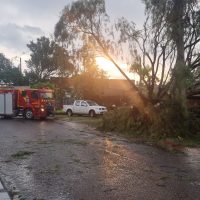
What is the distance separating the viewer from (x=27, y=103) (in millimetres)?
38250

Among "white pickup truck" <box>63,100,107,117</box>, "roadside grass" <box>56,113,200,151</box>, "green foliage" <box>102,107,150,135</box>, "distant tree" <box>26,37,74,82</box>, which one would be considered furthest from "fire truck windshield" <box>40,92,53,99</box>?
"distant tree" <box>26,37,74,82</box>

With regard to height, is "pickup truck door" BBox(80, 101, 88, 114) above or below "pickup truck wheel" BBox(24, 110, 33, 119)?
above

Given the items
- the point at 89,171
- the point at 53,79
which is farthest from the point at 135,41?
the point at 53,79

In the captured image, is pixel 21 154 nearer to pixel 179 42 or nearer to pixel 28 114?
pixel 179 42

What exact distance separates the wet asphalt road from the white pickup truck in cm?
2107

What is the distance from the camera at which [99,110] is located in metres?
39.8

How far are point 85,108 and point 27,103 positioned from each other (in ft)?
19.1

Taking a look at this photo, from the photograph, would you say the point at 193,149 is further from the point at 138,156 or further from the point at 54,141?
the point at 54,141

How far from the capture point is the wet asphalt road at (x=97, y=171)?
903 centimetres

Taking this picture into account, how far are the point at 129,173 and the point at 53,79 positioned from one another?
5493 centimetres

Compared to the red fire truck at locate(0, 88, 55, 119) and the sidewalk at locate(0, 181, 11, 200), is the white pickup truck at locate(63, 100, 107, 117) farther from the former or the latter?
the sidewalk at locate(0, 181, 11, 200)

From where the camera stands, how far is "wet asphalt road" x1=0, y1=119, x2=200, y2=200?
9.03 meters

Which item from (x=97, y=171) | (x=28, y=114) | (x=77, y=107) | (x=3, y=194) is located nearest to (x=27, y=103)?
(x=28, y=114)

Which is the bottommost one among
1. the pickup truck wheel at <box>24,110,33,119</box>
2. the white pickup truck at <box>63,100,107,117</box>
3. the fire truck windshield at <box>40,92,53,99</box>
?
the pickup truck wheel at <box>24,110,33,119</box>
